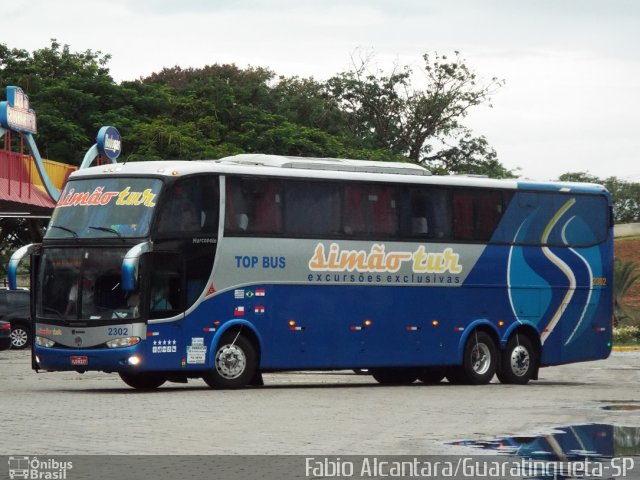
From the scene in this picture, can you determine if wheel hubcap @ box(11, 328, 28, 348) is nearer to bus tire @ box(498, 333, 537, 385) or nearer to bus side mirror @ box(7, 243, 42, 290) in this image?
bus tire @ box(498, 333, 537, 385)

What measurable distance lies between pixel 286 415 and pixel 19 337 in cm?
2751

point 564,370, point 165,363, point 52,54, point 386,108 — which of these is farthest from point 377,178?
point 386,108

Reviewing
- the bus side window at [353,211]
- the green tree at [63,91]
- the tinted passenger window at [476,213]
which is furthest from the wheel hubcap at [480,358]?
the green tree at [63,91]

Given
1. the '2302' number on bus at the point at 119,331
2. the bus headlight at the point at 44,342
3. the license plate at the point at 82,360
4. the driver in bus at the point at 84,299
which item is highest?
the driver in bus at the point at 84,299

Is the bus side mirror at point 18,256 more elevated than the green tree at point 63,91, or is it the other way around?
the green tree at point 63,91

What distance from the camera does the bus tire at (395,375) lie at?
27.7 metres

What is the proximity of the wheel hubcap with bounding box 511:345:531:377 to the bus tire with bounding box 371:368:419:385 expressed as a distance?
1848 mm

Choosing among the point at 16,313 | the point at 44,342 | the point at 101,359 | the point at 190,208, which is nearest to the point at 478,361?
the point at 190,208

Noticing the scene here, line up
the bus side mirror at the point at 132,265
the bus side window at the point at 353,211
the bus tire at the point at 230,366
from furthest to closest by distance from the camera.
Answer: the bus side window at the point at 353,211, the bus tire at the point at 230,366, the bus side mirror at the point at 132,265

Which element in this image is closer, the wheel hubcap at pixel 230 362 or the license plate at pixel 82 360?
the license plate at pixel 82 360

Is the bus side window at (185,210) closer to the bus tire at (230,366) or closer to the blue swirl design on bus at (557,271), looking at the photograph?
the bus tire at (230,366)

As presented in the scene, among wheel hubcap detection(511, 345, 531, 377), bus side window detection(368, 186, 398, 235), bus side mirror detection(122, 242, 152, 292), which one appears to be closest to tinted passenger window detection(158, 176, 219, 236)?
bus side mirror detection(122, 242, 152, 292)

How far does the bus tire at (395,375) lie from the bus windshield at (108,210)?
683 cm

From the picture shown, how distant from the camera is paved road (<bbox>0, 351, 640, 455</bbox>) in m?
13.7
